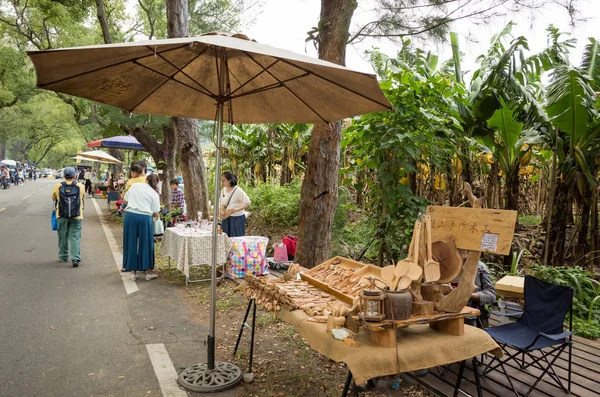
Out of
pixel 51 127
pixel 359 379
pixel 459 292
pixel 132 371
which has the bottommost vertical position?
pixel 132 371

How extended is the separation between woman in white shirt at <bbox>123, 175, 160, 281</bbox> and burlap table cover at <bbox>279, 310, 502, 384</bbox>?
16.6ft

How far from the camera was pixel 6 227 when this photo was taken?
533 inches

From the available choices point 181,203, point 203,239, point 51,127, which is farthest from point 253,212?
point 51,127

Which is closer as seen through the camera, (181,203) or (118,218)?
(181,203)

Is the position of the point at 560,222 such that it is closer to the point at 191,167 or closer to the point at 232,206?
the point at 232,206

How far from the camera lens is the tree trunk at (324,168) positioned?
20.5 ft

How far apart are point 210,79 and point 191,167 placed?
6.68 metres

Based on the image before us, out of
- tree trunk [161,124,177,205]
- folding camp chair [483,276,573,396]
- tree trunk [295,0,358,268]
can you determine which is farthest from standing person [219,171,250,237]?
tree trunk [161,124,177,205]

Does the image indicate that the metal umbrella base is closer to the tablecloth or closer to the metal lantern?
the metal lantern

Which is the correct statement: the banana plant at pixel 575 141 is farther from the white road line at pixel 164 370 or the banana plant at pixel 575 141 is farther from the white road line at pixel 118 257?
the white road line at pixel 118 257

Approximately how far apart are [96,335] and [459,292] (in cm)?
429

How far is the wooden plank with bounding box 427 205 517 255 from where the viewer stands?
3.05 meters

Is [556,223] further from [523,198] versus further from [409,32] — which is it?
[523,198]

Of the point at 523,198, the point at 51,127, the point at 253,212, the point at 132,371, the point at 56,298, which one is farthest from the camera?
the point at 51,127
